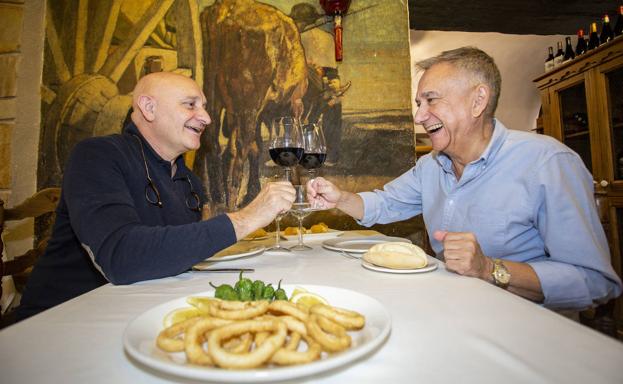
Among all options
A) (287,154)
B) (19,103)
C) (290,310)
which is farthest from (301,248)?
(19,103)

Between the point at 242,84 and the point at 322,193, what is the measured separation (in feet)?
6.19

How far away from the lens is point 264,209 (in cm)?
123

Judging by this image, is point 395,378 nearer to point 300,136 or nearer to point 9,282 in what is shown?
point 300,136

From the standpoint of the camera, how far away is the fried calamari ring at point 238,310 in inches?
21.6

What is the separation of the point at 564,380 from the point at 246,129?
10.1 feet

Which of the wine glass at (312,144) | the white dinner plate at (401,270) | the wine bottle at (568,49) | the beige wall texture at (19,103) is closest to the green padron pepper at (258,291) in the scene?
the white dinner plate at (401,270)

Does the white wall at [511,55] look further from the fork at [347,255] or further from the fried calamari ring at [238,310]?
the fried calamari ring at [238,310]

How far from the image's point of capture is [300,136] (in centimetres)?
154

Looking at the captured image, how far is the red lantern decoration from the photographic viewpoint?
3.27 metres

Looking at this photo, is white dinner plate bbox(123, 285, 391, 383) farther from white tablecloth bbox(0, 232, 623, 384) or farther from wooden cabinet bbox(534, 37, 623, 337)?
wooden cabinet bbox(534, 37, 623, 337)

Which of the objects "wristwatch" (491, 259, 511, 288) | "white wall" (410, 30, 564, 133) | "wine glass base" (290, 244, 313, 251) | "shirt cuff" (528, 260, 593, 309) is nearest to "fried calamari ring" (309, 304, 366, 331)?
"wristwatch" (491, 259, 511, 288)

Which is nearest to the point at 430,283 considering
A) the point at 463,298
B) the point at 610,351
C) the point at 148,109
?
the point at 463,298

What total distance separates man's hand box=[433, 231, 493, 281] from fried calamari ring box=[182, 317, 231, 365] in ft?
2.36

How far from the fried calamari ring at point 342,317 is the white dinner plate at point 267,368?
0.02 meters
